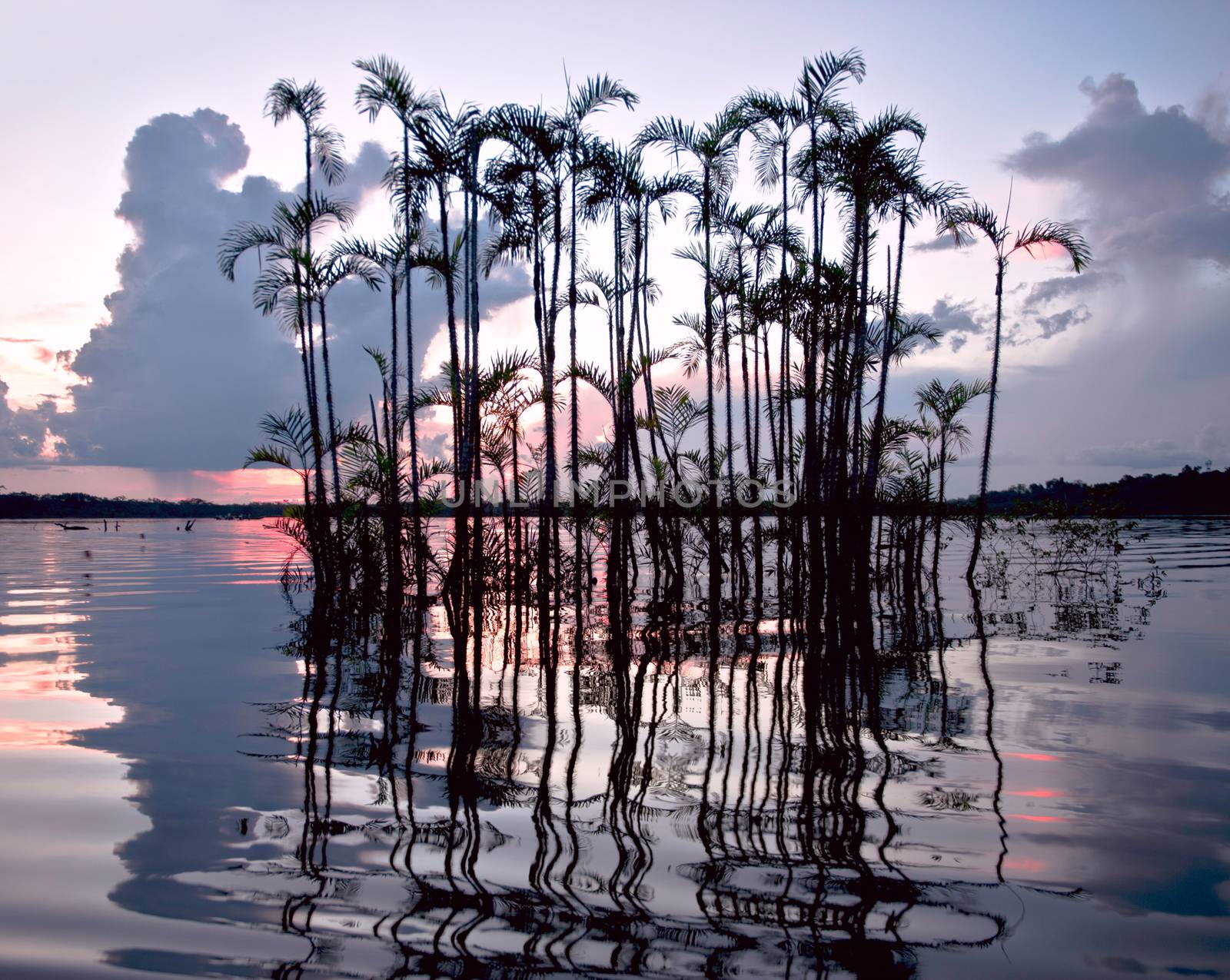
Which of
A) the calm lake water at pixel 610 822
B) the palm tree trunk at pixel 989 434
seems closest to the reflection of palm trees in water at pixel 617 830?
the calm lake water at pixel 610 822

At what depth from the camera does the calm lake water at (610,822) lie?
231cm

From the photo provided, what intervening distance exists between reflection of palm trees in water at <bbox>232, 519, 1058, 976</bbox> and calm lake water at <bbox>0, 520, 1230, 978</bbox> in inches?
0.6

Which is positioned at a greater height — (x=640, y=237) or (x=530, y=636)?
(x=640, y=237)

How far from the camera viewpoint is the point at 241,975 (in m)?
2.15

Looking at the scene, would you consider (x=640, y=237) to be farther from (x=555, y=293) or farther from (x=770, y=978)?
(x=770, y=978)

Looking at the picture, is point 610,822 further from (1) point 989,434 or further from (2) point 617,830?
(1) point 989,434

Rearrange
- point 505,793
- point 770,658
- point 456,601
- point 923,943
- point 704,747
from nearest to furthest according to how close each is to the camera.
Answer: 1. point 923,943
2. point 505,793
3. point 704,747
4. point 770,658
5. point 456,601

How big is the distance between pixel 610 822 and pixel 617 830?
0.09 metres

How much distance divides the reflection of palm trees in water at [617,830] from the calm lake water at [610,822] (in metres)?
0.02

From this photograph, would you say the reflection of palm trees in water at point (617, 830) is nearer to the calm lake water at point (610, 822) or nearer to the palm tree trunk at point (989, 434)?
the calm lake water at point (610, 822)

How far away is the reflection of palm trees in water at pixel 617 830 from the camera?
2322mm

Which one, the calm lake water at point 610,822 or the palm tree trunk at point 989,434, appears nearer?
the calm lake water at point 610,822

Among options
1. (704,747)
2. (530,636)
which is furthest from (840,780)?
(530,636)

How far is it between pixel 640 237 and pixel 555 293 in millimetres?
2178
